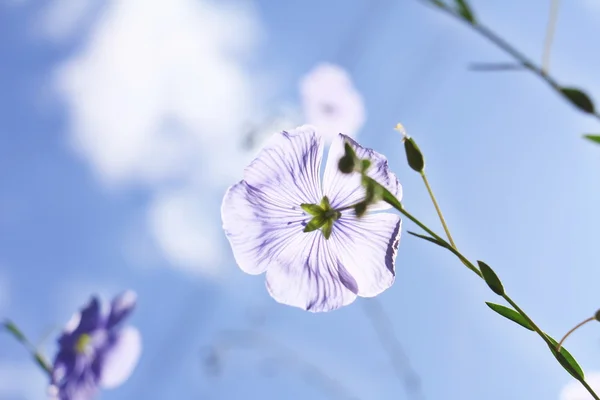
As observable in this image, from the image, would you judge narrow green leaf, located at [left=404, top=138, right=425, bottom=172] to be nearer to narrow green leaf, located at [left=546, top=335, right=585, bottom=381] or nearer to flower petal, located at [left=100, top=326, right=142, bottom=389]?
narrow green leaf, located at [left=546, top=335, right=585, bottom=381]

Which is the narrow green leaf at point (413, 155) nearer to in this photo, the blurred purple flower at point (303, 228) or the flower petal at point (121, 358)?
the blurred purple flower at point (303, 228)

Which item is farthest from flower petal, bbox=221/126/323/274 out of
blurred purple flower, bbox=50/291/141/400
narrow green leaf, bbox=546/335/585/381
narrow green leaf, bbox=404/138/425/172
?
blurred purple flower, bbox=50/291/141/400

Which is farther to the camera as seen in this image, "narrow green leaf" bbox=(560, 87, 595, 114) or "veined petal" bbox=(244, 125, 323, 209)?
"veined petal" bbox=(244, 125, 323, 209)

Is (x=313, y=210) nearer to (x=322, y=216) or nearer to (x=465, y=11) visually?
(x=322, y=216)

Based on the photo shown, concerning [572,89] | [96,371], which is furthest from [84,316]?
[572,89]

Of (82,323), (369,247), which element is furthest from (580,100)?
(82,323)

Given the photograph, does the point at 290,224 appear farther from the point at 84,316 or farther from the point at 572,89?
the point at 84,316

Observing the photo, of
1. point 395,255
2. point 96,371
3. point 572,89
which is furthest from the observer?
point 96,371
